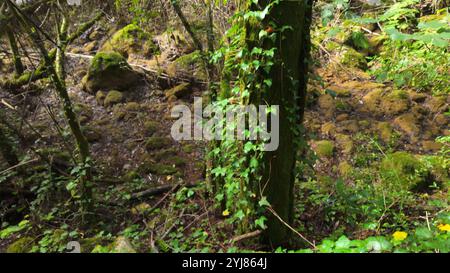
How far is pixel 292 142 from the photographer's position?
290 cm

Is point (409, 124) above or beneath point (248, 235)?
above

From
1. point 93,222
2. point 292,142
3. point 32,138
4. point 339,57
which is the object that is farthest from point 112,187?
point 339,57

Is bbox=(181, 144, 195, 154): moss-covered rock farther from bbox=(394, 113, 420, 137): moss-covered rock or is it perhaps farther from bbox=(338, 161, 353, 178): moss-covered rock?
bbox=(394, 113, 420, 137): moss-covered rock

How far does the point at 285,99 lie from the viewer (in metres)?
2.78

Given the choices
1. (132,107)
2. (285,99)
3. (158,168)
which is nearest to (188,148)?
(158,168)

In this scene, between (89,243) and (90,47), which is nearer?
(89,243)

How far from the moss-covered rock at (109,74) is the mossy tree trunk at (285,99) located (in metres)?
5.22

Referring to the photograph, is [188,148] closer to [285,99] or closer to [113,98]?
[113,98]

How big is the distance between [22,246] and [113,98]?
3889mm

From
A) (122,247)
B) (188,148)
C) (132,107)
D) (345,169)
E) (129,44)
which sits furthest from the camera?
(129,44)
